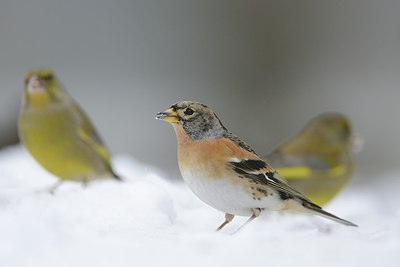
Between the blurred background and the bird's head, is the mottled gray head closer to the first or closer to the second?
the bird's head

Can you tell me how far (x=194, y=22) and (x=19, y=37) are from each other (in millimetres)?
2184

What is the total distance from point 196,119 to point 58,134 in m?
1.47

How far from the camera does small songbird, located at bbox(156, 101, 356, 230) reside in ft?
6.86

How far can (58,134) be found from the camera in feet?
11.4

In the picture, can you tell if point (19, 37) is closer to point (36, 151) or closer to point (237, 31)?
point (237, 31)

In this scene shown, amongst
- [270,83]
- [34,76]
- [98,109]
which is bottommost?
[98,109]

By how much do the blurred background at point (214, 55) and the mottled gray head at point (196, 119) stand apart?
6375mm

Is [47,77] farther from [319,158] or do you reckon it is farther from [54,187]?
[319,158]

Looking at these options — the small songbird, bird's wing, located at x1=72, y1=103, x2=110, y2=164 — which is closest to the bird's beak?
the small songbird

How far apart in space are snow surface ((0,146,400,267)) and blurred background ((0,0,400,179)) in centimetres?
595

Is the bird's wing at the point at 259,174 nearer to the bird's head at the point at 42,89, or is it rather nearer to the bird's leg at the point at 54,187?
the bird's leg at the point at 54,187

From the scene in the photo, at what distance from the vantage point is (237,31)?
10.1 metres

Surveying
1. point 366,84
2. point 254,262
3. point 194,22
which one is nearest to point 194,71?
point 194,22

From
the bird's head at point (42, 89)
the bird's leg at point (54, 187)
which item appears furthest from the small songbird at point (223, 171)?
the bird's head at point (42, 89)
